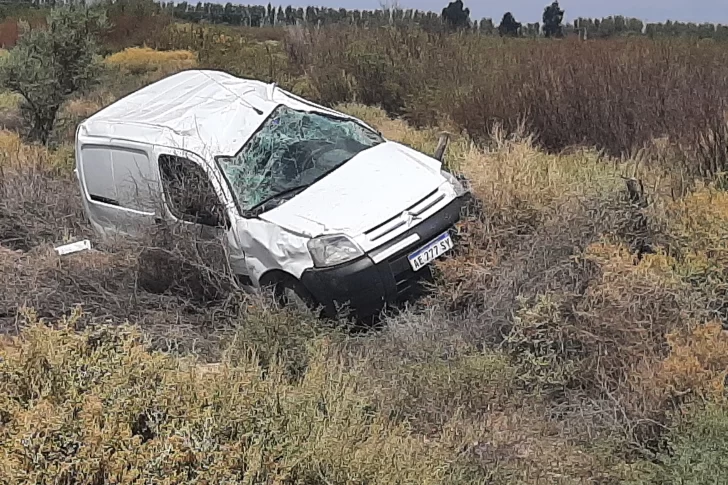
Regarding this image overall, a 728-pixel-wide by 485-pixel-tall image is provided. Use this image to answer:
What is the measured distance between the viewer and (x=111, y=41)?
2489cm

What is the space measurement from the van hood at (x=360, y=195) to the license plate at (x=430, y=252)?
37 cm

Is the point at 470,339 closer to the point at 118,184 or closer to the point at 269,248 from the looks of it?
the point at 269,248

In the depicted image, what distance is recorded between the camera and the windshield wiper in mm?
6438

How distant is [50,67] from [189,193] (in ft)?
25.3

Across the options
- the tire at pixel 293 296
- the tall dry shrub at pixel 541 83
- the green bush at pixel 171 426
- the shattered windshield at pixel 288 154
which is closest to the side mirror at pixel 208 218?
the shattered windshield at pixel 288 154

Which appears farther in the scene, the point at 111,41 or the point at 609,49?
the point at 111,41

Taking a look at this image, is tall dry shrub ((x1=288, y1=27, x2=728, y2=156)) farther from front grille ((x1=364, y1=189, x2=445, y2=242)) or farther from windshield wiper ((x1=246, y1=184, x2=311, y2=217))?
windshield wiper ((x1=246, y1=184, x2=311, y2=217))

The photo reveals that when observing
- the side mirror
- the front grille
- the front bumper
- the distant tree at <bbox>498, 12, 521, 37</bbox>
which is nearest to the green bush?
the front bumper

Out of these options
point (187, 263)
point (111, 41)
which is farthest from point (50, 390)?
point (111, 41)

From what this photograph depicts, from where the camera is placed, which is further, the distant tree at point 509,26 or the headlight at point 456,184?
the distant tree at point 509,26

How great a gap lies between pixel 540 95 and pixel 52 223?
6.01 m

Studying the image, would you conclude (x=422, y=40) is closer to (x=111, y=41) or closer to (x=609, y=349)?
(x=609, y=349)

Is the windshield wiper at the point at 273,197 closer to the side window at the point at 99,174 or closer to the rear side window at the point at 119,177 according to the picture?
the rear side window at the point at 119,177

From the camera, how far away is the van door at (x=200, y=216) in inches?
254
